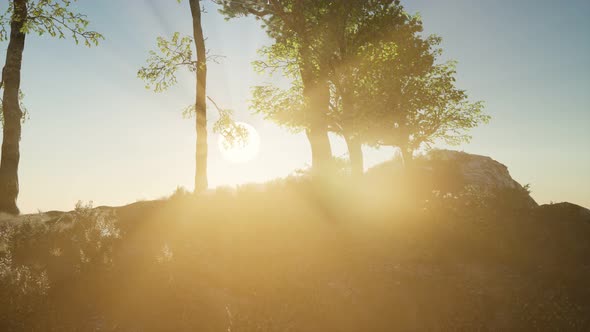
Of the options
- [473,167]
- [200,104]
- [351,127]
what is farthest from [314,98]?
[473,167]

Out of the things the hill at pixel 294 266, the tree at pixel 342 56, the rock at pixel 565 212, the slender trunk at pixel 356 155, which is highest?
the tree at pixel 342 56

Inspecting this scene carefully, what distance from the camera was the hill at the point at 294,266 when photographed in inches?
240

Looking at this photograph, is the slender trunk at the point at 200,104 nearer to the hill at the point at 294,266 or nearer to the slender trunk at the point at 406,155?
the hill at the point at 294,266

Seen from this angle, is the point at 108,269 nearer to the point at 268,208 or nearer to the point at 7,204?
the point at 268,208

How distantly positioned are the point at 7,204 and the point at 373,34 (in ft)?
58.0

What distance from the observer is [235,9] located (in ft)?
63.3

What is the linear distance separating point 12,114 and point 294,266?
482 inches

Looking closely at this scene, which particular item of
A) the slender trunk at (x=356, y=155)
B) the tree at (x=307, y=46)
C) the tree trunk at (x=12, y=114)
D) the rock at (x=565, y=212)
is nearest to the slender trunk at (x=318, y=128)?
the tree at (x=307, y=46)

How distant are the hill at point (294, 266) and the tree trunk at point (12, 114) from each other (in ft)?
8.91

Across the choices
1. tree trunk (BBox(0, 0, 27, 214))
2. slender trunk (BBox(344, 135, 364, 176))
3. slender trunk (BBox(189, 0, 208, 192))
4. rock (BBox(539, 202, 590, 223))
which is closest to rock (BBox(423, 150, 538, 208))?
slender trunk (BBox(344, 135, 364, 176))

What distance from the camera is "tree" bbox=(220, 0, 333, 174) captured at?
17312 millimetres

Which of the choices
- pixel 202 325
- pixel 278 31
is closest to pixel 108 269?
pixel 202 325

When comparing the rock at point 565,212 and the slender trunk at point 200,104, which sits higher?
the slender trunk at point 200,104

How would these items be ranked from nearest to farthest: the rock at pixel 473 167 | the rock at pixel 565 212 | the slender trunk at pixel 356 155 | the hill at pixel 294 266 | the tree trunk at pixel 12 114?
the hill at pixel 294 266 → the tree trunk at pixel 12 114 → the rock at pixel 565 212 → the slender trunk at pixel 356 155 → the rock at pixel 473 167
